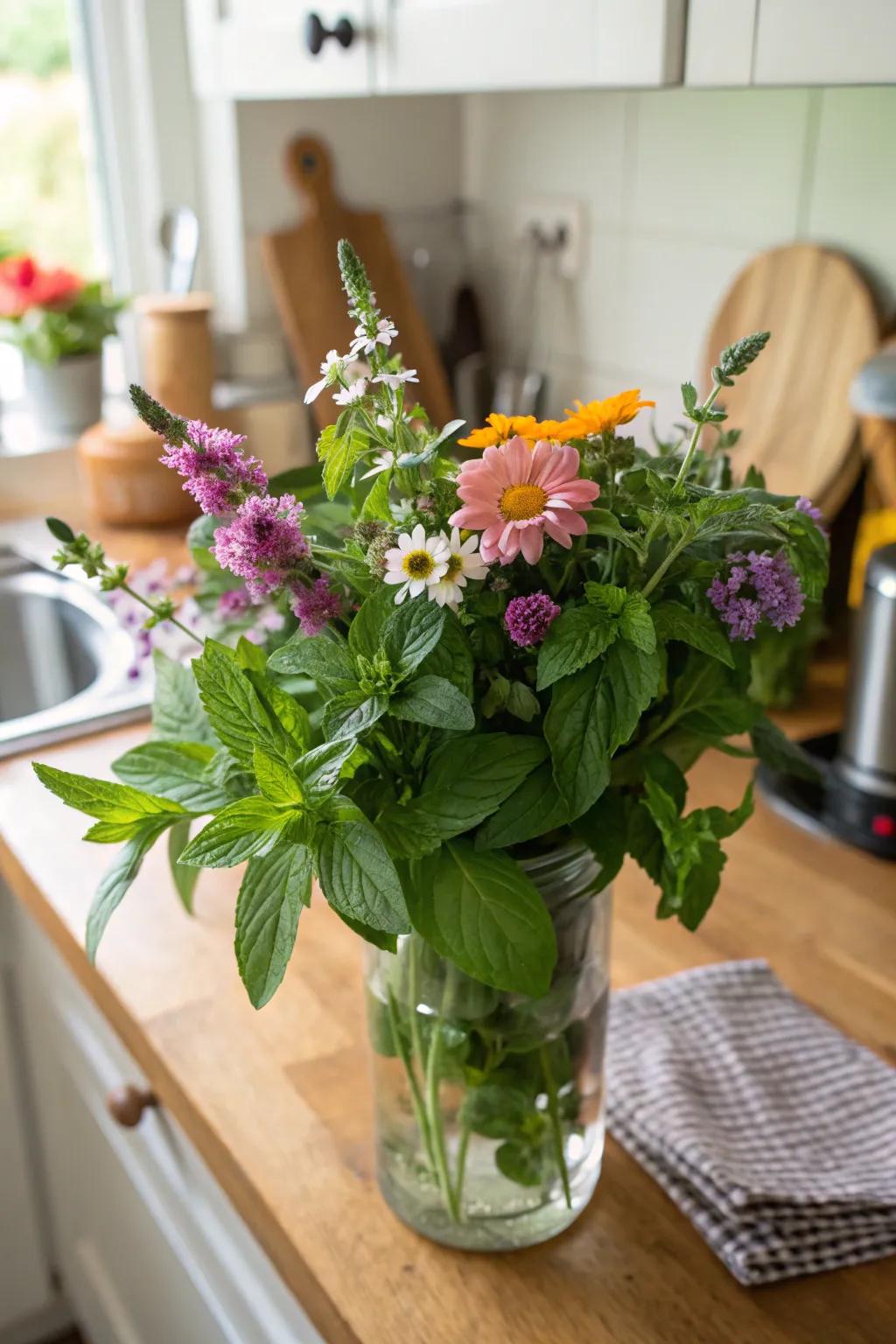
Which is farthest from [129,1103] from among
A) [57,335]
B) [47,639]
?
[57,335]

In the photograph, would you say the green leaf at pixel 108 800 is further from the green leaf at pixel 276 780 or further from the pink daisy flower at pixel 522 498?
the pink daisy flower at pixel 522 498

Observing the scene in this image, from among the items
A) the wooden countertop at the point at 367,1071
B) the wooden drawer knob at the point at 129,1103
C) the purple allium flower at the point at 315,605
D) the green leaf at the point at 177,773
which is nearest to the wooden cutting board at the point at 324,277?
the wooden countertop at the point at 367,1071

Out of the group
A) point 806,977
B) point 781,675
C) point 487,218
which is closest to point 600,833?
point 806,977

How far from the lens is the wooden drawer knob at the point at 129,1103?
0.91 metres

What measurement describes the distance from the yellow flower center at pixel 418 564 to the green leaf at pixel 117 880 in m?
0.20

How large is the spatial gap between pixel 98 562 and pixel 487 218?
138 centimetres

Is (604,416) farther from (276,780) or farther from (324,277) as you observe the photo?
(324,277)

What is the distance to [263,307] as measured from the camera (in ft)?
5.80

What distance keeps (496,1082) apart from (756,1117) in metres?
0.22

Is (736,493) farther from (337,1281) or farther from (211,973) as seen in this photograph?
(211,973)

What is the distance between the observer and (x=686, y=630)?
20.5 inches

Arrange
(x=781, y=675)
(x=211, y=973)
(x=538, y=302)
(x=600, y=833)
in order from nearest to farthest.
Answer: (x=600, y=833) < (x=211, y=973) < (x=781, y=675) < (x=538, y=302)

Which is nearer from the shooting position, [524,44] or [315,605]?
[315,605]

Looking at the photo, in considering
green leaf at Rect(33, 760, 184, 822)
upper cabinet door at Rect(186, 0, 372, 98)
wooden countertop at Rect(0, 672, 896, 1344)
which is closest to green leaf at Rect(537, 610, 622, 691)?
green leaf at Rect(33, 760, 184, 822)
